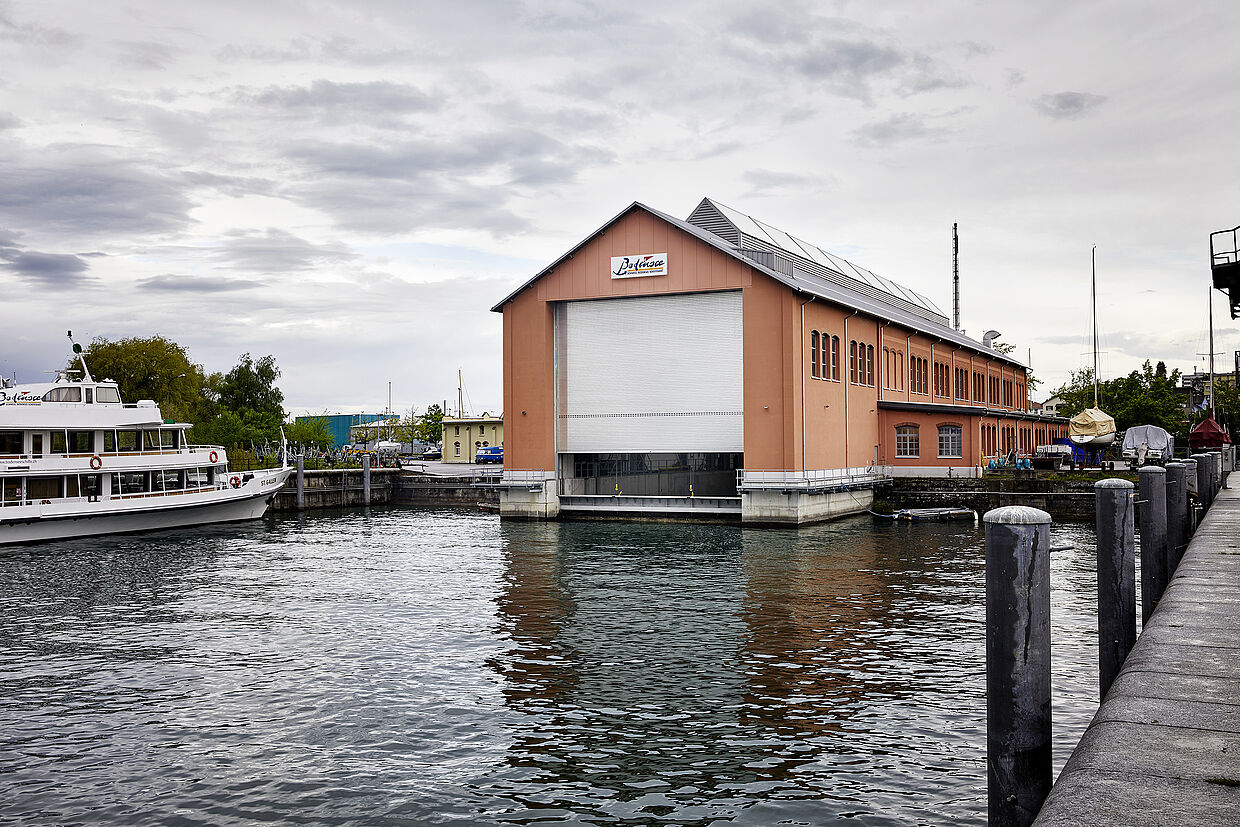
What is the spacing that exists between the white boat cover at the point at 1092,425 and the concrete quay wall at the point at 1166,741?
6082cm

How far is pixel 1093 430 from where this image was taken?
64.1 meters

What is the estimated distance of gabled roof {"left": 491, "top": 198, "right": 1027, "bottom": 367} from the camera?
41.5 metres

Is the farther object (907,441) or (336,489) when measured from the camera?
(336,489)

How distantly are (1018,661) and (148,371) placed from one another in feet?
256

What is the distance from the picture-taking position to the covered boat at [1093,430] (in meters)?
63.7

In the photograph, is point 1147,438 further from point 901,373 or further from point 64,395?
point 64,395

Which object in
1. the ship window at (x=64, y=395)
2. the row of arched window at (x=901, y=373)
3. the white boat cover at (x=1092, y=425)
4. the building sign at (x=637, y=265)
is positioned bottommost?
the white boat cover at (x=1092, y=425)

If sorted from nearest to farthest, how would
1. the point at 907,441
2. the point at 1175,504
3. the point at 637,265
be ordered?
the point at 1175,504 → the point at 637,265 → the point at 907,441

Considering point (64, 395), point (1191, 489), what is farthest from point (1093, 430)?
point (64, 395)

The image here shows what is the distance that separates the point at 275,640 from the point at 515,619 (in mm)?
4684

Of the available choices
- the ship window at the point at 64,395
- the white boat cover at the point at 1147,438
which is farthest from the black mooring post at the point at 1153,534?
the ship window at the point at 64,395

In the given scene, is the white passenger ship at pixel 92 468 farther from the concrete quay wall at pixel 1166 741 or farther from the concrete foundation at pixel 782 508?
the concrete quay wall at pixel 1166 741

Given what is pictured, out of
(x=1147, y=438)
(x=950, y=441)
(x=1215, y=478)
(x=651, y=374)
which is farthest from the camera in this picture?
(x=950, y=441)

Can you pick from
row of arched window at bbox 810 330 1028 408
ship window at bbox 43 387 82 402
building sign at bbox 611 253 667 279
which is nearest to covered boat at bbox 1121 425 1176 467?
row of arched window at bbox 810 330 1028 408
